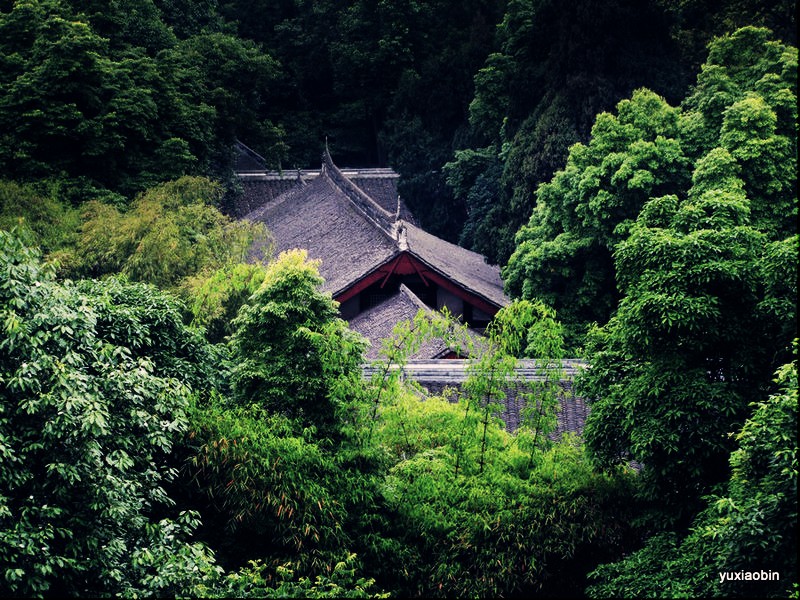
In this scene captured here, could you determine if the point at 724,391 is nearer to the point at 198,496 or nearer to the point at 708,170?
the point at 198,496

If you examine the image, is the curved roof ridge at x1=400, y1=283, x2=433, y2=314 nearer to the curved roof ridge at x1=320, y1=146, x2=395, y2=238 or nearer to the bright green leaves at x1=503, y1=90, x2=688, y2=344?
the bright green leaves at x1=503, y1=90, x2=688, y2=344

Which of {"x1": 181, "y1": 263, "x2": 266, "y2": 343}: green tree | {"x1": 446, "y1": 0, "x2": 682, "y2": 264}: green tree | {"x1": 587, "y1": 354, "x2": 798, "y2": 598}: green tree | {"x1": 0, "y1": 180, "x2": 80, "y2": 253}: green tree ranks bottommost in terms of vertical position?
{"x1": 587, "y1": 354, "x2": 798, "y2": 598}: green tree

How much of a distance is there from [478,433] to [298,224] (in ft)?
61.4

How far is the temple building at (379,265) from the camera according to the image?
70.0 ft

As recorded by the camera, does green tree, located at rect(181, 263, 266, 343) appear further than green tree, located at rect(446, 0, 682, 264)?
No

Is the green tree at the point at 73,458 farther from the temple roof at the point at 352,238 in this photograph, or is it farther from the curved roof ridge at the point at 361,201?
the curved roof ridge at the point at 361,201

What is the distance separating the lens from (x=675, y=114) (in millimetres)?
18750

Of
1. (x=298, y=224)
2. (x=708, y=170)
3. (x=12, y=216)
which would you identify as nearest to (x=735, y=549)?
(x=708, y=170)

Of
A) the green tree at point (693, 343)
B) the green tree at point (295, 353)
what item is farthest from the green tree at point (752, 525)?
the green tree at point (295, 353)

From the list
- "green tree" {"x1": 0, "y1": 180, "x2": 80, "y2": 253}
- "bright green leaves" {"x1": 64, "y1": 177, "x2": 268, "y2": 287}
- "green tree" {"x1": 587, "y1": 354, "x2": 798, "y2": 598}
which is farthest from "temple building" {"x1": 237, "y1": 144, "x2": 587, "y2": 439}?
"green tree" {"x1": 587, "y1": 354, "x2": 798, "y2": 598}

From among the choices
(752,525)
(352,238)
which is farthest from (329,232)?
(752,525)

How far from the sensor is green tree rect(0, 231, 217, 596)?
8.36m

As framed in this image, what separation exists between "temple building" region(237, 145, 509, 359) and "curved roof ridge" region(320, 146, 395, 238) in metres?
0.03

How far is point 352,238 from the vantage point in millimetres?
25250
